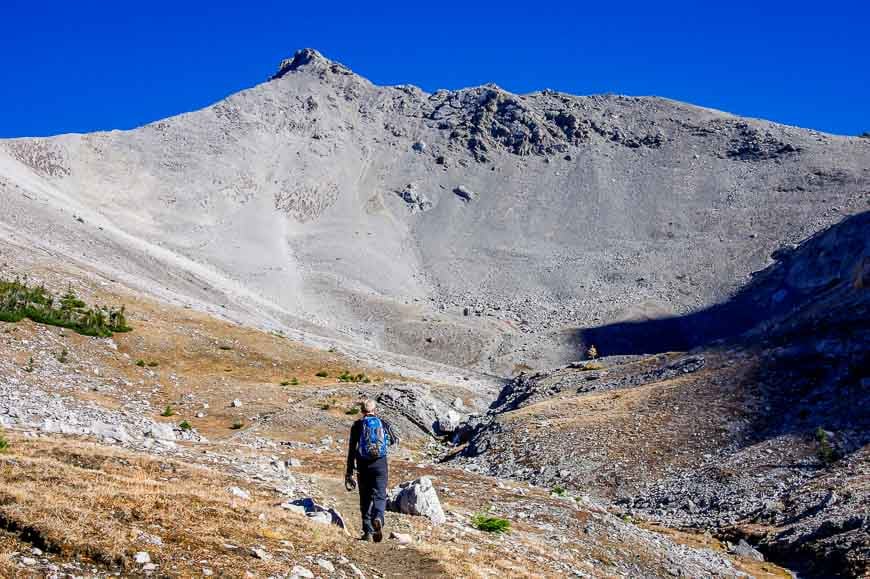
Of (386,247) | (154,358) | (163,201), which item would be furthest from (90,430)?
(163,201)

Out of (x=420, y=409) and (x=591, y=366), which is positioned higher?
(x=591, y=366)

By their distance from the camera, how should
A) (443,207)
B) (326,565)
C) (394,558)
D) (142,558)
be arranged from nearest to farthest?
1. (142,558)
2. (326,565)
3. (394,558)
4. (443,207)

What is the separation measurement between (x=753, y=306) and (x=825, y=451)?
3239 inches

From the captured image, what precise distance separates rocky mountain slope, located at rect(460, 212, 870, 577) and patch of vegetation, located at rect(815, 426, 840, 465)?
6 cm

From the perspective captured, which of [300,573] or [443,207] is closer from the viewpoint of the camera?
[300,573]

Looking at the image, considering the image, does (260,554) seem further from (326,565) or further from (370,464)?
(370,464)

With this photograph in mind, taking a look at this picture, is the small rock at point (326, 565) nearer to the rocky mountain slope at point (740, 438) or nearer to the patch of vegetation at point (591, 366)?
the rocky mountain slope at point (740, 438)

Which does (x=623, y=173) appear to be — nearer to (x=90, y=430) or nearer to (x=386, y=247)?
(x=386, y=247)

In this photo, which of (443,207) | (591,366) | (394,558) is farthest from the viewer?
(443,207)

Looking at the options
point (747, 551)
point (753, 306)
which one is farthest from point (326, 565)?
point (753, 306)

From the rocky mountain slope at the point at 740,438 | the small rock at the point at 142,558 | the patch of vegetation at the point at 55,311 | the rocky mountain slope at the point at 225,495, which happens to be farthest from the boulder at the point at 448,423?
the small rock at the point at 142,558

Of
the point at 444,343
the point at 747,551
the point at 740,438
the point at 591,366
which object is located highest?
the point at 444,343

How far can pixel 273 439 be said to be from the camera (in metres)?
30.2

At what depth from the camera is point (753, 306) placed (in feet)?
329
